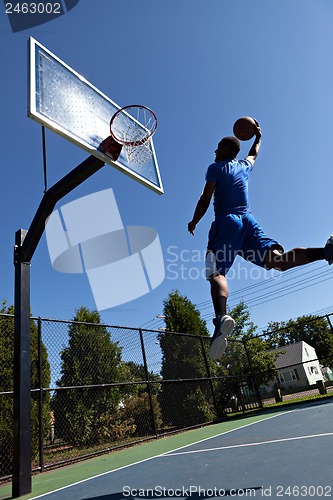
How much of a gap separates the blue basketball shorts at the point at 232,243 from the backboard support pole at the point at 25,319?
7.08ft

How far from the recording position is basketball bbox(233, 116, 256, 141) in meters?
2.84

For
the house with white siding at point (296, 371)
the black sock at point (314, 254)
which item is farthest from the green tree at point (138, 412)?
the house with white siding at point (296, 371)

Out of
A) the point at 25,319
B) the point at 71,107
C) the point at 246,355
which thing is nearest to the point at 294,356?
the point at 246,355

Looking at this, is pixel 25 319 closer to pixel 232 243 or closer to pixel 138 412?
pixel 232 243

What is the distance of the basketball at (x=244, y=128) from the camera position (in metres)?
2.84

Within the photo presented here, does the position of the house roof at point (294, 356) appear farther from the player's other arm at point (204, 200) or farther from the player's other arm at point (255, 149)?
the player's other arm at point (204, 200)

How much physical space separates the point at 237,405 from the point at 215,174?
882 cm

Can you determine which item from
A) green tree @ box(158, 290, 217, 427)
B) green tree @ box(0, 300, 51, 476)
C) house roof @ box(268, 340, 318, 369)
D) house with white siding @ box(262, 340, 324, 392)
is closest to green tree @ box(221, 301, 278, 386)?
green tree @ box(158, 290, 217, 427)

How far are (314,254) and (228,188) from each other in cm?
73

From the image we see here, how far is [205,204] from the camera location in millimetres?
2211

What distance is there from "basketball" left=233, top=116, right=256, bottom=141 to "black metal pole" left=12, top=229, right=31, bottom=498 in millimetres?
2900

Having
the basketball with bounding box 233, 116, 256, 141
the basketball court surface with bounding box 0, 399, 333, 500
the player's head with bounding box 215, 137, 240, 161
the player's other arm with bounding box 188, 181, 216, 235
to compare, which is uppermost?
the basketball with bounding box 233, 116, 256, 141

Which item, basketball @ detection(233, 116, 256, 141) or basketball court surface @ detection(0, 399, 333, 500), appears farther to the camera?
basketball @ detection(233, 116, 256, 141)

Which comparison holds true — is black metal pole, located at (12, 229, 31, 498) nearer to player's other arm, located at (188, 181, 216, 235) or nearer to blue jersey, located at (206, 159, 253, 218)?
player's other arm, located at (188, 181, 216, 235)
